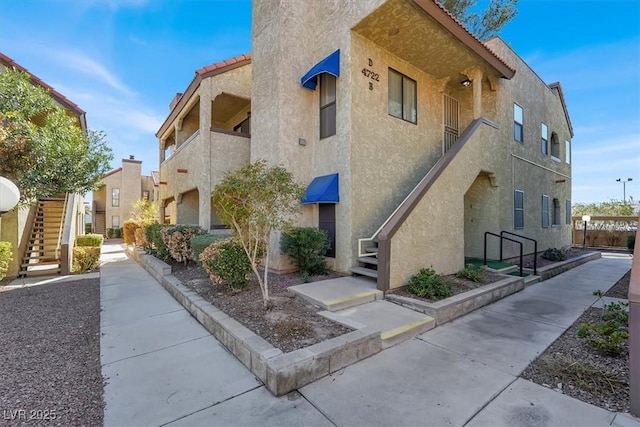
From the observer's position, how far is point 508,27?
14.0 metres

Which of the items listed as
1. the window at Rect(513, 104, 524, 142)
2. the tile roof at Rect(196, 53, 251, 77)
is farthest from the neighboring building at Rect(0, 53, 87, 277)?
the window at Rect(513, 104, 524, 142)

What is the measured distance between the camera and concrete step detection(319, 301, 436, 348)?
4484 millimetres

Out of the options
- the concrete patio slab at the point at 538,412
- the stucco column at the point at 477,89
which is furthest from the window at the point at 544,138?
the concrete patio slab at the point at 538,412

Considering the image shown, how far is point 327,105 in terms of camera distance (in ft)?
28.6

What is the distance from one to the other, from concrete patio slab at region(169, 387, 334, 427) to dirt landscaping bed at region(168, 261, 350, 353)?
661 millimetres

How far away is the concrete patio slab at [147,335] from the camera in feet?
13.8

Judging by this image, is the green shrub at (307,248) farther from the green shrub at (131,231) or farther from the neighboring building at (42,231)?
the green shrub at (131,231)

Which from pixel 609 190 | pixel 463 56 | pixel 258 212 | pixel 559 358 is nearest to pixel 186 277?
pixel 258 212

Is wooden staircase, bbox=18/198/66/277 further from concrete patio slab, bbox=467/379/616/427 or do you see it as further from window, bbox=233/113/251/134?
concrete patio slab, bbox=467/379/616/427

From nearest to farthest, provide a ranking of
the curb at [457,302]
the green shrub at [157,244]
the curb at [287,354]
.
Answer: the curb at [287,354] → the curb at [457,302] → the green shrub at [157,244]

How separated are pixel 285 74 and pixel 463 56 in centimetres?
550

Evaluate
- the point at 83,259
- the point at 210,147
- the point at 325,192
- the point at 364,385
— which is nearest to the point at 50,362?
the point at 364,385

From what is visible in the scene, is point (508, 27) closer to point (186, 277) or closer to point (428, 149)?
point (428, 149)

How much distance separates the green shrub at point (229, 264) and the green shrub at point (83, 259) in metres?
7.24
